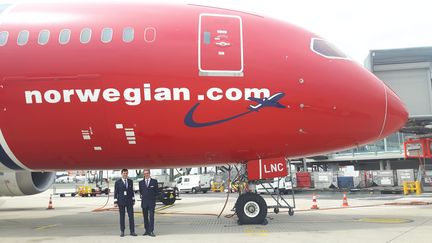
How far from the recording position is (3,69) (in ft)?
32.4

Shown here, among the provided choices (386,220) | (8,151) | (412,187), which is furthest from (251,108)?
(412,187)

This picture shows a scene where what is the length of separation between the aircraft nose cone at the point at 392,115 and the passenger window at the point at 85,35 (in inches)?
290

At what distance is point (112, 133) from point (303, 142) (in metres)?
4.57

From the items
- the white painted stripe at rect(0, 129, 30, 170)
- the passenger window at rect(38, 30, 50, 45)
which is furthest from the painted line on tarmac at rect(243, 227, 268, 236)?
the passenger window at rect(38, 30, 50, 45)

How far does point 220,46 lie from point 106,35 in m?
2.69

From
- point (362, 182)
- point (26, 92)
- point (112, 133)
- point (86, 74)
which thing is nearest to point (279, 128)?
point (112, 133)

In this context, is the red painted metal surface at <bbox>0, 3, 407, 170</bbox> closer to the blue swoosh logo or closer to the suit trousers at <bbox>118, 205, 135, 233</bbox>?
the blue swoosh logo

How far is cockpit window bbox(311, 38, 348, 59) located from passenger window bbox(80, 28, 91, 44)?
17.8 ft

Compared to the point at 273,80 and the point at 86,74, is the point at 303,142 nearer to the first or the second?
the point at 273,80

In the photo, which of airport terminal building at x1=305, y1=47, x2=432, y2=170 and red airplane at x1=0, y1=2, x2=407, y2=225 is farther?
airport terminal building at x1=305, y1=47, x2=432, y2=170

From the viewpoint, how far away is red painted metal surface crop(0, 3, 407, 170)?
977cm

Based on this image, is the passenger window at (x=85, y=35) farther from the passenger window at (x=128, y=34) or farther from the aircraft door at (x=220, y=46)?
the aircraft door at (x=220, y=46)

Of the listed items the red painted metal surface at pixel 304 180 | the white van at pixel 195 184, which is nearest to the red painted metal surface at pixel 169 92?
the red painted metal surface at pixel 304 180

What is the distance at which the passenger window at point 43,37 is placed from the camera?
32.8ft
